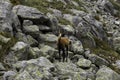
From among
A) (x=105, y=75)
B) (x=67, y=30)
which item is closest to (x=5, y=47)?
(x=105, y=75)

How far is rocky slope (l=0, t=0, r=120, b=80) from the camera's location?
19266mm

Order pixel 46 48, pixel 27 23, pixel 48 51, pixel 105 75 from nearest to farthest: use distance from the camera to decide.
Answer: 1. pixel 105 75
2. pixel 48 51
3. pixel 46 48
4. pixel 27 23

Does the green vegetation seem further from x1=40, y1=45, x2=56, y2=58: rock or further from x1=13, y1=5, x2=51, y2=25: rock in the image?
x1=13, y1=5, x2=51, y2=25: rock

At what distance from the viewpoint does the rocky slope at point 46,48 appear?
1927cm

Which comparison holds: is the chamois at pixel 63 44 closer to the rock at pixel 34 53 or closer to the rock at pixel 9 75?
the rock at pixel 34 53

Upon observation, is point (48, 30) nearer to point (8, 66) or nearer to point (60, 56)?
point (60, 56)

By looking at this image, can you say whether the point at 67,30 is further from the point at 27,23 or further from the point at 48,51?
the point at 48,51

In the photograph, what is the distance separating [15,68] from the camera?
19531 mm

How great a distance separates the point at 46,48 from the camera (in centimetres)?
2433

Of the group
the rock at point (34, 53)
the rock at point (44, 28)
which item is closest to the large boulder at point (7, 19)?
the rock at point (34, 53)

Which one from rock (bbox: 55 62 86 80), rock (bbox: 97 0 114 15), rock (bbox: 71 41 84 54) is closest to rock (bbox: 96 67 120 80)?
rock (bbox: 55 62 86 80)

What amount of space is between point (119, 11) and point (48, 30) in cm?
3821

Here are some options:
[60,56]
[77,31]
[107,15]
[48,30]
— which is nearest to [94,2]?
[107,15]

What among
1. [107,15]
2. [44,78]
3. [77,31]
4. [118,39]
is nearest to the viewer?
[44,78]
